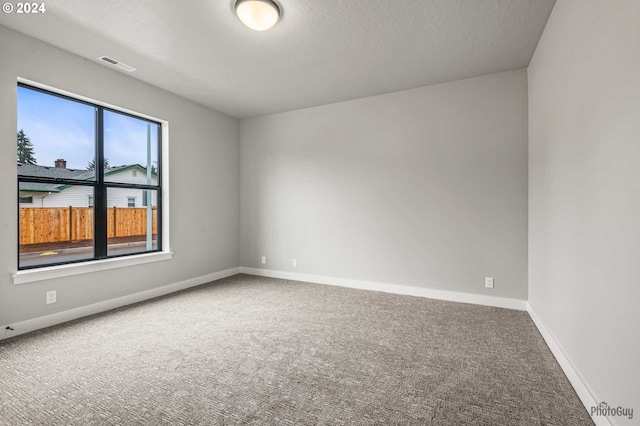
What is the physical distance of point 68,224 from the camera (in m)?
3.17

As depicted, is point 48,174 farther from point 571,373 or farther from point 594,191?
point 571,373

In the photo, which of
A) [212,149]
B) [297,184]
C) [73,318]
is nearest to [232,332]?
[73,318]

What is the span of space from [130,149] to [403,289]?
4.01 metres

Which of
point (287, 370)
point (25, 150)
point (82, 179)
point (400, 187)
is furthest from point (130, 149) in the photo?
point (400, 187)

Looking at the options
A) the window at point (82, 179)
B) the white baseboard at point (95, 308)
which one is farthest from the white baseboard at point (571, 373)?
the window at point (82, 179)

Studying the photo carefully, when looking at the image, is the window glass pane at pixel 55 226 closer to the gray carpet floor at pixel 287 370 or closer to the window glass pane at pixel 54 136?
the window glass pane at pixel 54 136

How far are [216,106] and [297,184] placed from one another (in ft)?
5.77

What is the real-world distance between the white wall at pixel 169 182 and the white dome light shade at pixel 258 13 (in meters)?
2.03

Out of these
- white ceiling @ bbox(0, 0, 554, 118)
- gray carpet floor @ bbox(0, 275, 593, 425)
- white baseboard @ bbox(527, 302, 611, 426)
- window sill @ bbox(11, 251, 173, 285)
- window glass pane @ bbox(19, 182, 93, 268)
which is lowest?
gray carpet floor @ bbox(0, 275, 593, 425)

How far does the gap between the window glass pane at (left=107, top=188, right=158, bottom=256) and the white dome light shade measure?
8.39 feet

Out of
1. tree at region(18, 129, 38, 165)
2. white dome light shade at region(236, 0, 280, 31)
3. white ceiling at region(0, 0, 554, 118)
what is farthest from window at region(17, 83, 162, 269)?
white dome light shade at region(236, 0, 280, 31)

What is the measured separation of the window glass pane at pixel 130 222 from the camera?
355 centimetres

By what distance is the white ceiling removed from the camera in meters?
2.37

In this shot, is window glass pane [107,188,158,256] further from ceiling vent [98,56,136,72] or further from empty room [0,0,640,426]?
ceiling vent [98,56,136,72]
